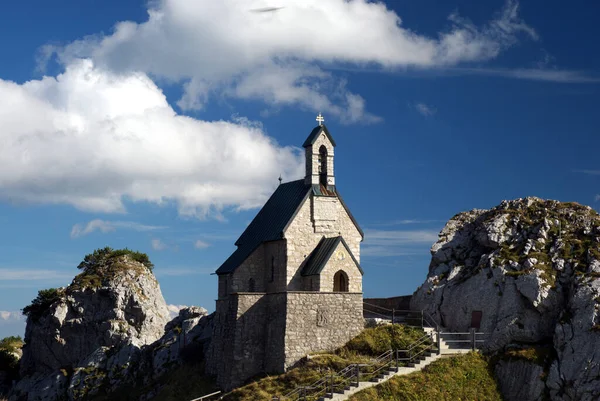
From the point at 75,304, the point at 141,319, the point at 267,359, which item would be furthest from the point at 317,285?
the point at 75,304

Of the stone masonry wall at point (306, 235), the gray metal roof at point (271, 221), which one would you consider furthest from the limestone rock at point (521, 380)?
the gray metal roof at point (271, 221)

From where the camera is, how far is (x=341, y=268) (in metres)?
47.3

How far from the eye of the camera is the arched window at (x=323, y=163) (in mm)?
50531

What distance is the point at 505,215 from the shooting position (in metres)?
47.8

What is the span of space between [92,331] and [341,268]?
30.2 metres

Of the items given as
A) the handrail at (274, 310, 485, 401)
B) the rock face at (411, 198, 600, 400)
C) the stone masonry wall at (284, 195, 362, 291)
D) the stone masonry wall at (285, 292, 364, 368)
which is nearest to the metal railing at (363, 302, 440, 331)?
the rock face at (411, 198, 600, 400)

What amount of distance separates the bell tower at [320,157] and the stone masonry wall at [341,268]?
5230mm

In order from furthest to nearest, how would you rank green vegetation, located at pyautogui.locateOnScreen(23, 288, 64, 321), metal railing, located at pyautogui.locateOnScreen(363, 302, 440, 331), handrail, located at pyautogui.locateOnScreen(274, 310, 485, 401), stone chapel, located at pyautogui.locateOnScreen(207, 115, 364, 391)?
green vegetation, located at pyautogui.locateOnScreen(23, 288, 64, 321) < metal railing, located at pyautogui.locateOnScreen(363, 302, 440, 331) < stone chapel, located at pyautogui.locateOnScreen(207, 115, 364, 391) < handrail, located at pyautogui.locateOnScreen(274, 310, 485, 401)

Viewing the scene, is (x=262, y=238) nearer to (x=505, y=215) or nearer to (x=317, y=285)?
(x=317, y=285)

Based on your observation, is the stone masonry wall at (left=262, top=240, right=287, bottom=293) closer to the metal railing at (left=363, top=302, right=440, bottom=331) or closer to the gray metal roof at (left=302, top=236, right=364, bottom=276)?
the gray metal roof at (left=302, top=236, right=364, bottom=276)

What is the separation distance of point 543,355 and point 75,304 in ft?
145

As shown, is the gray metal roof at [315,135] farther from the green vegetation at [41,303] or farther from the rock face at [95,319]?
the green vegetation at [41,303]

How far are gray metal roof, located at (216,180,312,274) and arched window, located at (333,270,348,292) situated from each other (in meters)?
4.33

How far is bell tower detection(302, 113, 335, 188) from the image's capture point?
50.1 m
